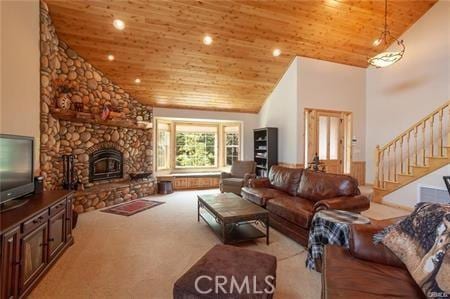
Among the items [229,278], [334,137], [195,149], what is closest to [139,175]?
[195,149]

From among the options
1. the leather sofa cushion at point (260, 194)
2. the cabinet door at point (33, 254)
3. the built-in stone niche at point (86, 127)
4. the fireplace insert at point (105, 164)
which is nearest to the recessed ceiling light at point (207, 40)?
the built-in stone niche at point (86, 127)

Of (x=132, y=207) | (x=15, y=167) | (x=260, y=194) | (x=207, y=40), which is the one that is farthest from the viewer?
(x=132, y=207)

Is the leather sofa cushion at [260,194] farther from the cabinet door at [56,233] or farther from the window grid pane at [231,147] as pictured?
the window grid pane at [231,147]

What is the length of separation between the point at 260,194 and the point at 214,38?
3138mm

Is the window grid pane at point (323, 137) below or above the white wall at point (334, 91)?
below

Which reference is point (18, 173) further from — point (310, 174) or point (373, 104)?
point (373, 104)

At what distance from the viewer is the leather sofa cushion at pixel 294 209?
2924mm

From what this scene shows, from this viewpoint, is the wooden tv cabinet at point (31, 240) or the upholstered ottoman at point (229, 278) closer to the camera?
the upholstered ottoman at point (229, 278)

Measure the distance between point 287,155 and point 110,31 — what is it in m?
4.67

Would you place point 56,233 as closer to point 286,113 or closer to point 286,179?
point 286,179

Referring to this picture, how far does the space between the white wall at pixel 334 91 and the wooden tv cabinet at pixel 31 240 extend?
16.1 ft

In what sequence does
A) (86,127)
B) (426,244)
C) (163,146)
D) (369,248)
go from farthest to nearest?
(163,146)
(86,127)
(369,248)
(426,244)

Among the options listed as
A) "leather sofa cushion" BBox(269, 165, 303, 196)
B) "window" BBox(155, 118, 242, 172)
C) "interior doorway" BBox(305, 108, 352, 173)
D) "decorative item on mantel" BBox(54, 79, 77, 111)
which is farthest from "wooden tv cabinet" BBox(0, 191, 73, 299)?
"interior doorway" BBox(305, 108, 352, 173)

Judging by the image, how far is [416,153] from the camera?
507 cm
